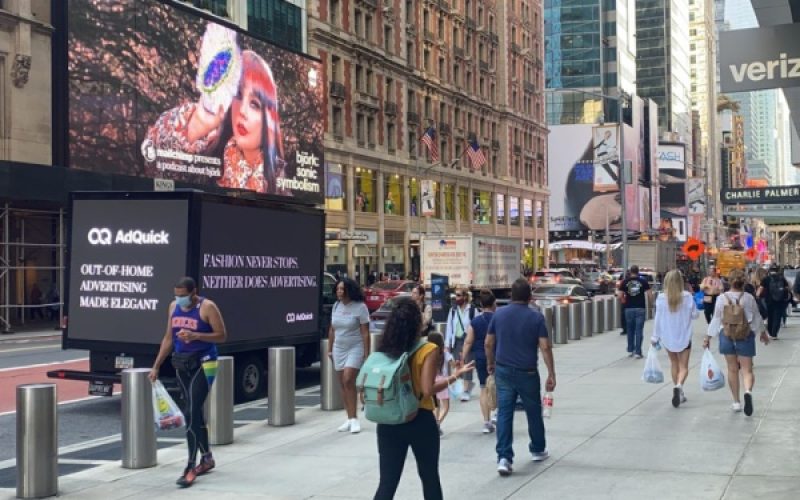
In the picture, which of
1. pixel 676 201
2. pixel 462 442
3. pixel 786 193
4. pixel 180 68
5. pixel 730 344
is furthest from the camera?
pixel 676 201

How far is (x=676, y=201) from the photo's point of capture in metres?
140

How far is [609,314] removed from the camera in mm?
28781

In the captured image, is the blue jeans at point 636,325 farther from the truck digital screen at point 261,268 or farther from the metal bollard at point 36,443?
the metal bollard at point 36,443

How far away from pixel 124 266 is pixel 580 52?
367 feet

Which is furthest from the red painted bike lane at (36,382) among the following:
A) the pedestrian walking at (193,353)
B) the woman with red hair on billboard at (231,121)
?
the woman with red hair on billboard at (231,121)

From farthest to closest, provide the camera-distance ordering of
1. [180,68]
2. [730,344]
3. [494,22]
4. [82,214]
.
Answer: [494,22] → [180,68] → [82,214] → [730,344]

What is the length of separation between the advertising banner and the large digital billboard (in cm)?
1099

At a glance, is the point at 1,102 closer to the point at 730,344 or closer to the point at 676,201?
the point at 730,344

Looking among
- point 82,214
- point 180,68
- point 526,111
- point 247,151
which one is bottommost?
point 82,214

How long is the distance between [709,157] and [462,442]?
582ft

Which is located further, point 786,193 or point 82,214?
point 786,193

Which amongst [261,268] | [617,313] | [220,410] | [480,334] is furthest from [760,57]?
[617,313]

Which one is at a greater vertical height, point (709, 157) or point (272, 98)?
point (709, 157)

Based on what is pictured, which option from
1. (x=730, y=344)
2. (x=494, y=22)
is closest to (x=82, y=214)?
(x=730, y=344)
